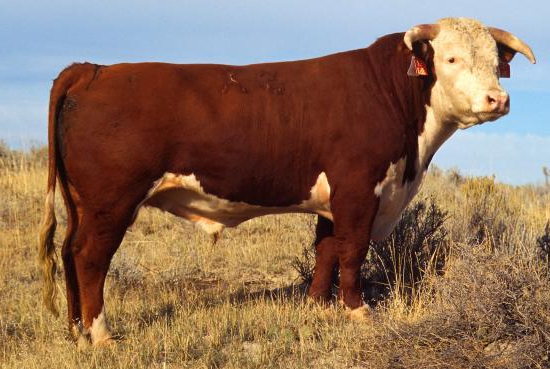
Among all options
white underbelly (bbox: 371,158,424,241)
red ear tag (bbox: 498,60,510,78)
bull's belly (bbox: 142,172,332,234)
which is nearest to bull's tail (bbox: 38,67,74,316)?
bull's belly (bbox: 142,172,332,234)

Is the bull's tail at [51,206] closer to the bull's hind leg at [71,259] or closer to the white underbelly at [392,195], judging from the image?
the bull's hind leg at [71,259]

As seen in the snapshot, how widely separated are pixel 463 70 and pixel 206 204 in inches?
88.9

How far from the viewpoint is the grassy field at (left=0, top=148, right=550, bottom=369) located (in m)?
5.19

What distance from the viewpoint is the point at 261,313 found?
6.51 meters

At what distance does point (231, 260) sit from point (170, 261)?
2.42 ft

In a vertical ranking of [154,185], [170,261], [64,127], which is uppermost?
[64,127]

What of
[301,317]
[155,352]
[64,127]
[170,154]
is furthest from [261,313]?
[64,127]

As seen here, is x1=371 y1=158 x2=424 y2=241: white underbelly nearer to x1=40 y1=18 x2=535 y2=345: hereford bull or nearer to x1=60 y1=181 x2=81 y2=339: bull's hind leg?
x1=40 y1=18 x2=535 y2=345: hereford bull

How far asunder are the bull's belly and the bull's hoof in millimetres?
786

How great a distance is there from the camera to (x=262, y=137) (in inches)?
244

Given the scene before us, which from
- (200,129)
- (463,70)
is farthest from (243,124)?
(463,70)

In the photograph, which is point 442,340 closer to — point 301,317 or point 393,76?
point 301,317

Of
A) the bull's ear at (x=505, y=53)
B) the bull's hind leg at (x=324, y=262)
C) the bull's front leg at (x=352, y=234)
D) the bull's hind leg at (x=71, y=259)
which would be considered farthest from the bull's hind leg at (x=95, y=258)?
the bull's ear at (x=505, y=53)

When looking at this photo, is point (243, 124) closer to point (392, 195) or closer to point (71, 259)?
point (392, 195)
